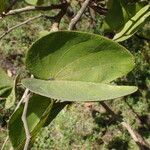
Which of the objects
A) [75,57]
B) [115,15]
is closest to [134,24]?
[115,15]

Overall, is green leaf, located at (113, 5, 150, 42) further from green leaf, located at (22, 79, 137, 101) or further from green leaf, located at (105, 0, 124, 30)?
green leaf, located at (22, 79, 137, 101)

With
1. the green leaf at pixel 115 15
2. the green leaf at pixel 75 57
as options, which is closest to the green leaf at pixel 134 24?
the green leaf at pixel 115 15

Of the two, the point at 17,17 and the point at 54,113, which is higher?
the point at 54,113

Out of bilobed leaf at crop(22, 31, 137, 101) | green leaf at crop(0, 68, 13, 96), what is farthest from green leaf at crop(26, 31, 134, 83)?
green leaf at crop(0, 68, 13, 96)

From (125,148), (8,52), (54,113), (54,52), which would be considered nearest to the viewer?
(54,52)

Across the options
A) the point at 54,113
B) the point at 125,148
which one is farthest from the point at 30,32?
the point at 54,113

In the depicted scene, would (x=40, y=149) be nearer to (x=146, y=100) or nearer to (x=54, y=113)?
(x=146, y=100)
